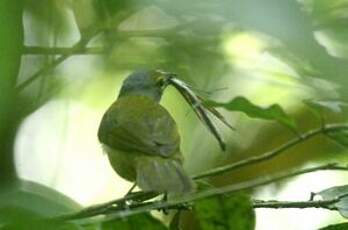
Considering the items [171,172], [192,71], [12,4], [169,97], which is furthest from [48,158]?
[169,97]

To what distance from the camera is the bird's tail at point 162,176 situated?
5.44 ft

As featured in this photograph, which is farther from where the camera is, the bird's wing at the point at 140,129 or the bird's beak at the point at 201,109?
the bird's wing at the point at 140,129

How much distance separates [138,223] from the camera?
147cm

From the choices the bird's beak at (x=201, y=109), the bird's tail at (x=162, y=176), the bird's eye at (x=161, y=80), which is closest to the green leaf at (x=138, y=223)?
the bird's tail at (x=162, y=176)

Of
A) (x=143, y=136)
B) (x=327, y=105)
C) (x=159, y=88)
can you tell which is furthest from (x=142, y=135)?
(x=327, y=105)

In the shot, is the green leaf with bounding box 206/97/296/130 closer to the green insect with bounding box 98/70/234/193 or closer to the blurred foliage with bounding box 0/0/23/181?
the green insect with bounding box 98/70/234/193

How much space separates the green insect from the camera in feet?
6.45

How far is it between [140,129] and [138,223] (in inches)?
37.0

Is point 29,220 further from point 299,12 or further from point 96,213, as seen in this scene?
point 96,213

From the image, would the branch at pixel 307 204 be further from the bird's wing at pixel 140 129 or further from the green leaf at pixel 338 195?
the bird's wing at pixel 140 129

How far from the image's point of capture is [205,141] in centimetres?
279

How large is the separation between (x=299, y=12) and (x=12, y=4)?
445mm

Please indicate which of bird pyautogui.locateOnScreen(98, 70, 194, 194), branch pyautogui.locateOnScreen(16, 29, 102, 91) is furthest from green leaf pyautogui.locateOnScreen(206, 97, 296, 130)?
bird pyautogui.locateOnScreen(98, 70, 194, 194)

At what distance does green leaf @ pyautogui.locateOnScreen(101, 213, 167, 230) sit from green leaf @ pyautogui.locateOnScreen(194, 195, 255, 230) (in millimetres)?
78
